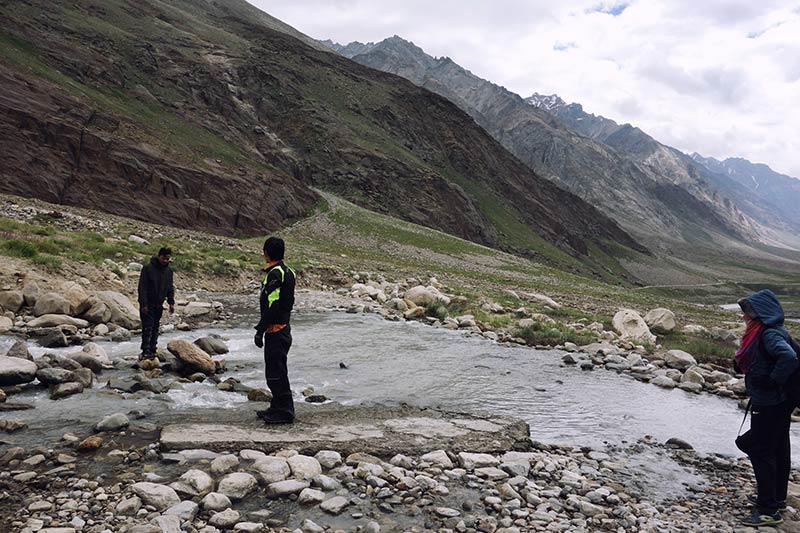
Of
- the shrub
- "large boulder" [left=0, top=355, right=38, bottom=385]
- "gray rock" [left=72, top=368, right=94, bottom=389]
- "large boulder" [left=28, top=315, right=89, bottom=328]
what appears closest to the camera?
"large boulder" [left=0, top=355, right=38, bottom=385]

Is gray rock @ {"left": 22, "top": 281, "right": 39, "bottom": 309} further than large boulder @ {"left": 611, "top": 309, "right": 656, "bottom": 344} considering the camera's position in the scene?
No

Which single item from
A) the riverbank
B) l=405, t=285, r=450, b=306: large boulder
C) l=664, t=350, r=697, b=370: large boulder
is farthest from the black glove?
l=405, t=285, r=450, b=306: large boulder

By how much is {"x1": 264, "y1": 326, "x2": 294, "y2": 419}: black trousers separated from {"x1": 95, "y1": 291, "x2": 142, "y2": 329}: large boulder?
8028 mm

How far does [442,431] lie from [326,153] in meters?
86.0

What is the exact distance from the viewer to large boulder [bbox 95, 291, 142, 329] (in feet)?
48.5

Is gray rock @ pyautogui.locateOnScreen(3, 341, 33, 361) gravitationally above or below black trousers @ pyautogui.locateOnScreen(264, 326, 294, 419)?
below

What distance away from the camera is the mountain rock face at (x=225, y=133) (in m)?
46.5

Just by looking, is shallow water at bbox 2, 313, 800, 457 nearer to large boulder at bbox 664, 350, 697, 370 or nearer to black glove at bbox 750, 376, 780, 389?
large boulder at bbox 664, 350, 697, 370

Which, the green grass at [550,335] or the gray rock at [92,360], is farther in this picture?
the green grass at [550,335]

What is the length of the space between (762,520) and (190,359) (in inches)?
415

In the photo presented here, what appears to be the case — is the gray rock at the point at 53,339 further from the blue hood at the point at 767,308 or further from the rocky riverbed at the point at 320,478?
the blue hood at the point at 767,308

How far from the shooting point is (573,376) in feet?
50.6

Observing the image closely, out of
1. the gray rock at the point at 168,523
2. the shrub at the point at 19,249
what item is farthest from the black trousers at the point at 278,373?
the shrub at the point at 19,249

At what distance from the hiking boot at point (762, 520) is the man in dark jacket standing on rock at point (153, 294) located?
1151 cm
